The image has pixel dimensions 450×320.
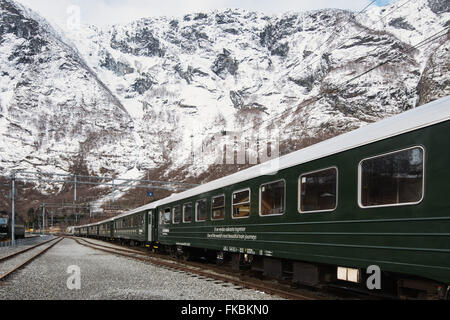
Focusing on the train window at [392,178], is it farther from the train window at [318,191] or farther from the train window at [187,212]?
the train window at [187,212]

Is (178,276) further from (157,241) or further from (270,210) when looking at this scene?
(157,241)

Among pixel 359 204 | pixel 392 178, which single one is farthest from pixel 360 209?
pixel 392 178

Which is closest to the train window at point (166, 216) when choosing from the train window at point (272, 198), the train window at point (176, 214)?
the train window at point (176, 214)

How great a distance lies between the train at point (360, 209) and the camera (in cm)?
611

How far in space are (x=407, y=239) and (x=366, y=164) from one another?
4.72ft

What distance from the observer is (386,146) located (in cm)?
698

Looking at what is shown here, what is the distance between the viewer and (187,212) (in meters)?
16.7

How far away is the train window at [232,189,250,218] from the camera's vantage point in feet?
38.1

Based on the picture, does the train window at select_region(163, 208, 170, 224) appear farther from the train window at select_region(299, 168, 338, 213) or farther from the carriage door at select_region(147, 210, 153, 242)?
the train window at select_region(299, 168, 338, 213)

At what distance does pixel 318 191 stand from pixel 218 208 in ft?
17.8

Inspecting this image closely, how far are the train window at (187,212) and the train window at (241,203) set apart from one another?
4115 mm

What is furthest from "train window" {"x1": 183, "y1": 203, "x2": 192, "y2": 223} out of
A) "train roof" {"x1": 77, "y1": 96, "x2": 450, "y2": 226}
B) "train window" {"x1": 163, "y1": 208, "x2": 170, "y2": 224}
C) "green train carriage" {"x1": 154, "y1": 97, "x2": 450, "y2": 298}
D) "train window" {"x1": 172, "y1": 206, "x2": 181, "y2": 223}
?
"train roof" {"x1": 77, "y1": 96, "x2": 450, "y2": 226}
